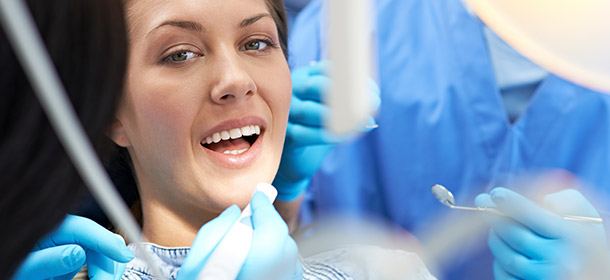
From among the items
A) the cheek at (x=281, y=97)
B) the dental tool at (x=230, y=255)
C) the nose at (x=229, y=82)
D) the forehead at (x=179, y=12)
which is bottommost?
the dental tool at (x=230, y=255)

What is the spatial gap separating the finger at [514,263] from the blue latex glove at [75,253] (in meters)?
0.48

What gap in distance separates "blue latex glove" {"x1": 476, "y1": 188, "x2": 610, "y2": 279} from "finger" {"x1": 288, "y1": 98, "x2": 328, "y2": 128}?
0.88 feet

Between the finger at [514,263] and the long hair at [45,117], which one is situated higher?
the long hair at [45,117]

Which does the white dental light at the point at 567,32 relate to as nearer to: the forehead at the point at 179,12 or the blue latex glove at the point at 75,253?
the forehead at the point at 179,12

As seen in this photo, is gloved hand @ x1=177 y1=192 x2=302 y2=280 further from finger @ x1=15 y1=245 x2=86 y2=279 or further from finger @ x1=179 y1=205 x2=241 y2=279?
finger @ x1=15 y1=245 x2=86 y2=279

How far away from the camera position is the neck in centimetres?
105

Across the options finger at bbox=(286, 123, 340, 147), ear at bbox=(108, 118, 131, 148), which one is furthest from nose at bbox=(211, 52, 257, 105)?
finger at bbox=(286, 123, 340, 147)

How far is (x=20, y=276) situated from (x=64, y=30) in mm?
323

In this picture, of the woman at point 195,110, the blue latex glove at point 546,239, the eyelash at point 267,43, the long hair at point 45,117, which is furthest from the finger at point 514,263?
the long hair at point 45,117

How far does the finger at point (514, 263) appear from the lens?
106 cm

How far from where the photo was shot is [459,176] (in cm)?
156

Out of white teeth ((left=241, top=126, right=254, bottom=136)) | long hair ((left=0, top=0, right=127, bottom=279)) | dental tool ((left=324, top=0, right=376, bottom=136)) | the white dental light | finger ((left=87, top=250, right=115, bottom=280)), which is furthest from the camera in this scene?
white teeth ((left=241, top=126, right=254, bottom=136))

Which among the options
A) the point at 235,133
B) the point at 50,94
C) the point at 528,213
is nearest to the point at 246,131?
the point at 235,133

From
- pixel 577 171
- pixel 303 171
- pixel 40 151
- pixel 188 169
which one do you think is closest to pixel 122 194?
pixel 188 169
